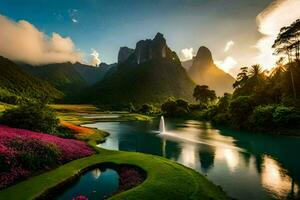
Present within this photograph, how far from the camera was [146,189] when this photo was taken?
1809cm

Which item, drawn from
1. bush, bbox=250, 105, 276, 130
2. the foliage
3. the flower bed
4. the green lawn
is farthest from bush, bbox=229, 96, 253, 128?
the flower bed

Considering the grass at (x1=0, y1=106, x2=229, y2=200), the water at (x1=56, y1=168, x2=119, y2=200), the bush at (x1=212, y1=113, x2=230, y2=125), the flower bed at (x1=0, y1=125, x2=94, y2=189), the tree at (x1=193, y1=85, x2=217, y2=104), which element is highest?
the tree at (x1=193, y1=85, x2=217, y2=104)

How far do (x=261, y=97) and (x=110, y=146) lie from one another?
6256 cm

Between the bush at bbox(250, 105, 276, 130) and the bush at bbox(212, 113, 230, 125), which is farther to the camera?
the bush at bbox(212, 113, 230, 125)

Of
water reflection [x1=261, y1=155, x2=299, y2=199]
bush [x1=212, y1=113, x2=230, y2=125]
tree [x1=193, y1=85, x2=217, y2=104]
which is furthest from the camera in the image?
tree [x1=193, y1=85, x2=217, y2=104]

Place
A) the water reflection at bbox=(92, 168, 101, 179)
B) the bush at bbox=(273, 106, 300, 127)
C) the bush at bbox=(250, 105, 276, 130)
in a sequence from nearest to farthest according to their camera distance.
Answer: the water reflection at bbox=(92, 168, 101, 179)
the bush at bbox=(273, 106, 300, 127)
the bush at bbox=(250, 105, 276, 130)

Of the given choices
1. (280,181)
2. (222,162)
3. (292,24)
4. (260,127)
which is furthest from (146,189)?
(292,24)

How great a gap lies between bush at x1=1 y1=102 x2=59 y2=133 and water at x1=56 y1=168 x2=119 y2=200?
1490 centimetres

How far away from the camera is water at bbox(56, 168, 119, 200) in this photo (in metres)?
19.5

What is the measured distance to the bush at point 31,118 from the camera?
34.5 metres

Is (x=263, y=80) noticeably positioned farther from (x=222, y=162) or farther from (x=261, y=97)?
(x=222, y=162)

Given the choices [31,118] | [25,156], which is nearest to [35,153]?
[25,156]

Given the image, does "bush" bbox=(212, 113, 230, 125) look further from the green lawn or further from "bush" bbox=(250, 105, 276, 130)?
the green lawn

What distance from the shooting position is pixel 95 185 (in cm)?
2181
